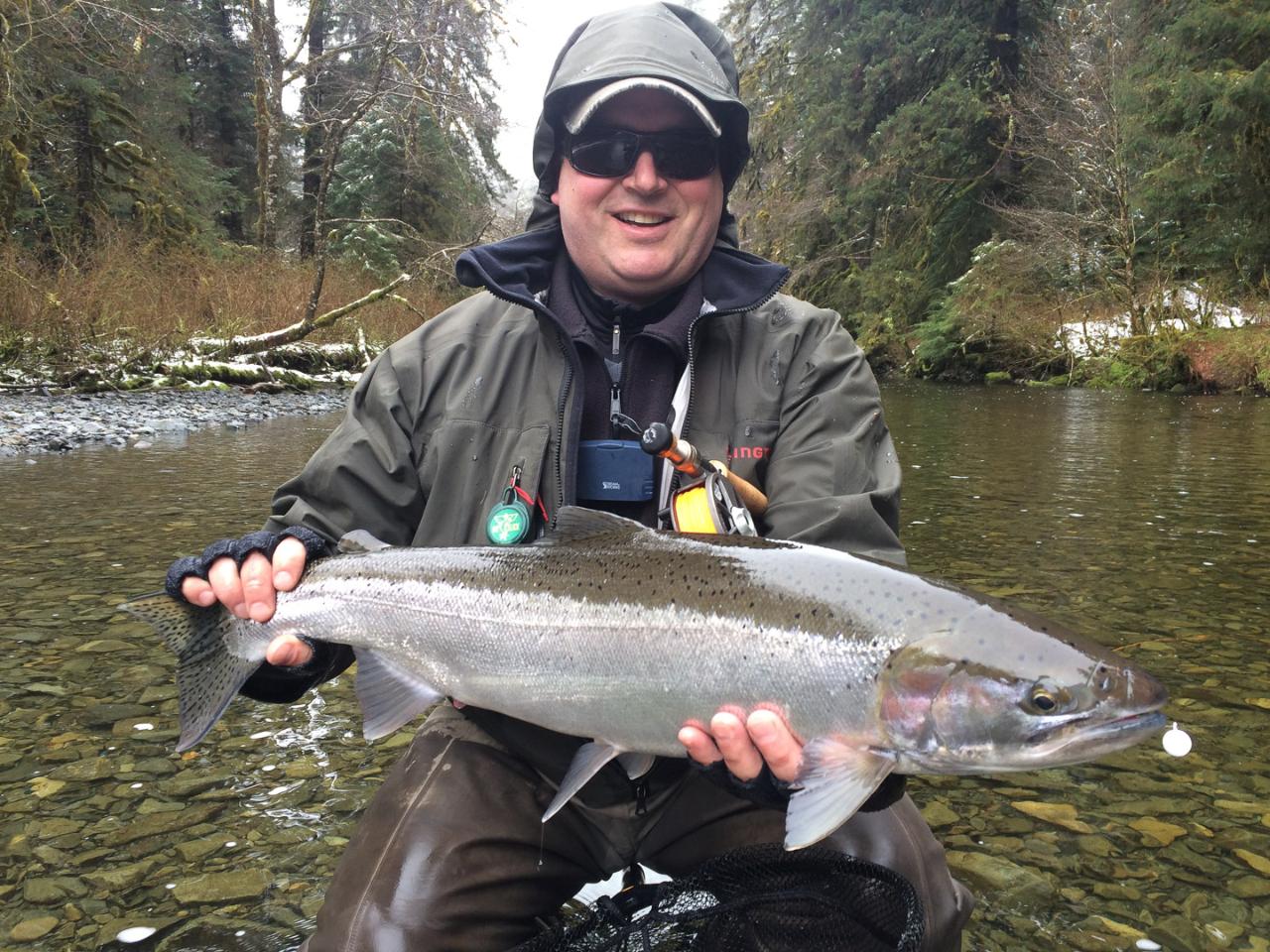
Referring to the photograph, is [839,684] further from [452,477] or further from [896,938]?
[452,477]

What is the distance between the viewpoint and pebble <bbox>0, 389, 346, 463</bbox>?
9.80m

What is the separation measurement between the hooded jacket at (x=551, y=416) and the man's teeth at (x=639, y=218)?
0.22 meters

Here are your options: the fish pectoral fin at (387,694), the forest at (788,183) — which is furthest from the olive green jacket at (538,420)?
the forest at (788,183)

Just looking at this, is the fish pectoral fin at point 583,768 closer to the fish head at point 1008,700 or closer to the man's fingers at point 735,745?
the man's fingers at point 735,745

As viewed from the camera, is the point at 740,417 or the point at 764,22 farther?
the point at 764,22

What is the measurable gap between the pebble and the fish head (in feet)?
30.3

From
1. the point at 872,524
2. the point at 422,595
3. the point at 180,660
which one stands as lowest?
the point at 180,660

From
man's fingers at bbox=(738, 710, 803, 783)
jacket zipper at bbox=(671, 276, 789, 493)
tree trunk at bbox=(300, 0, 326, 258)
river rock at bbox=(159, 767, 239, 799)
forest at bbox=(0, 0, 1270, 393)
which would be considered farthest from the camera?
tree trunk at bbox=(300, 0, 326, 258)

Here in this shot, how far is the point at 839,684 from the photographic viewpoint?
1843 mm

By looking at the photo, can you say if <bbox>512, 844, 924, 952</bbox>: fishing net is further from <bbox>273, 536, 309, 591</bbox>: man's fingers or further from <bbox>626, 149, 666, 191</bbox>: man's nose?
<bbox>626, 149, 666, 191</bbox>: man's nose

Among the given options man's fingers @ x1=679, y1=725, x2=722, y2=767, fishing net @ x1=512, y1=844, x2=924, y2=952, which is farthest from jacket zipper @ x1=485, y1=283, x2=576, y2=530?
fishing net @ x1=512, y1=844, x2=924, y2=952

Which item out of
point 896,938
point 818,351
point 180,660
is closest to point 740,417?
point 818,351

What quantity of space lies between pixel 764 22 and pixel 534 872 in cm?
3271

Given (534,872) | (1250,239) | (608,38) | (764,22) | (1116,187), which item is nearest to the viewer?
(534,872)
